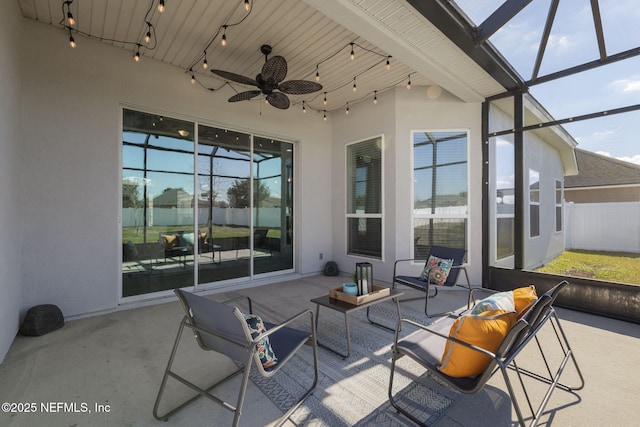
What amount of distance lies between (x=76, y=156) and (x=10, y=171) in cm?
82

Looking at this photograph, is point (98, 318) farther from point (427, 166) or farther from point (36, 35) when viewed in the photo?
point (427, 166)

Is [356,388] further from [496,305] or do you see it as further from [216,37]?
[216,37]

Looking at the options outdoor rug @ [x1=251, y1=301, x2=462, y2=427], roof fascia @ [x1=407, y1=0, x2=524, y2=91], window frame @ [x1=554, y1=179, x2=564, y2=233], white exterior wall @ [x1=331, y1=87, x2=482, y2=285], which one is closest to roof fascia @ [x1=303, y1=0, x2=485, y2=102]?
roof fascia @ [x1=407, y1=0, x2=524, y2=91]

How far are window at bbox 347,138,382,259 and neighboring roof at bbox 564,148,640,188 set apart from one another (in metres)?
2.87

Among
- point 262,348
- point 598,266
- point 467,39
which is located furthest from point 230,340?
point 598,266

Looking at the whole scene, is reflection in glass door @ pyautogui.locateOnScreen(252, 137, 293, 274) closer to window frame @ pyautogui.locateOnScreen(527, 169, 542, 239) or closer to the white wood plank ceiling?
the white wood plank ceiling

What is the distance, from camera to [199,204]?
4523 mm

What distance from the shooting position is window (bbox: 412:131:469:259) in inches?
190

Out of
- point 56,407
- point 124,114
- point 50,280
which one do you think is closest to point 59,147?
point 124,114

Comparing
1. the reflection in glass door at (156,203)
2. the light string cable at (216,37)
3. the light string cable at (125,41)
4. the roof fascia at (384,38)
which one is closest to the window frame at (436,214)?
the roof fascia at (384,38)

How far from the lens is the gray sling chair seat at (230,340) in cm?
151

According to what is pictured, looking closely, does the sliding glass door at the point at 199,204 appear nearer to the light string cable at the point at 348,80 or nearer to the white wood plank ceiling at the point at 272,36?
the white wood plank ceiling at the point at 272,36

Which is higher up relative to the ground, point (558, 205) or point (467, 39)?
point (467, 39)

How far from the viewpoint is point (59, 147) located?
3.31 meters
